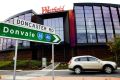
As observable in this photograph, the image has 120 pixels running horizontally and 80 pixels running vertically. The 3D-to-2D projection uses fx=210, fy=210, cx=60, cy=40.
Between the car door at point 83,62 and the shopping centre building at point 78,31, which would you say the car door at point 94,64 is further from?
the shopping centre building at point 78,31

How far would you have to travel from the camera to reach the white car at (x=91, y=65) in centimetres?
1922

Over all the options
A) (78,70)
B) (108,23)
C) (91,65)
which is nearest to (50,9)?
(108,23)

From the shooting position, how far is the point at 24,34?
5.97 meters

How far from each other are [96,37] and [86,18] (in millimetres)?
4307

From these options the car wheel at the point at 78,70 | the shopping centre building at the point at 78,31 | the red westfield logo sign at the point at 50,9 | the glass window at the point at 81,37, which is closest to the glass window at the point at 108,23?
the shopping centre building at the point at 78,31

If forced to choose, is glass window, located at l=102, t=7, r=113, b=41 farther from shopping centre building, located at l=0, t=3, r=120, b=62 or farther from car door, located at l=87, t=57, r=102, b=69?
car door, located at l=87, t=57, r=102, b=69

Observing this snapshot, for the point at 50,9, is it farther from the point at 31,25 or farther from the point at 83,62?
the point at 31,25

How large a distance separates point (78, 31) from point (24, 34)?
33768 millimetres

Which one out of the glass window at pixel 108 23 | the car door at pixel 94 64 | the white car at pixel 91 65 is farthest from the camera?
the glass window at pixel 108 23

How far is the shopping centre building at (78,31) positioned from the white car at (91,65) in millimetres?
18820

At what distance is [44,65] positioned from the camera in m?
29.7

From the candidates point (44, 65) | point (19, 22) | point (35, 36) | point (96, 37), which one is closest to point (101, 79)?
point (35, 36)

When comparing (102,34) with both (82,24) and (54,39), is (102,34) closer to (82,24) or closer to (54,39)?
(82,24)

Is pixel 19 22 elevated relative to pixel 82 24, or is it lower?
lower
